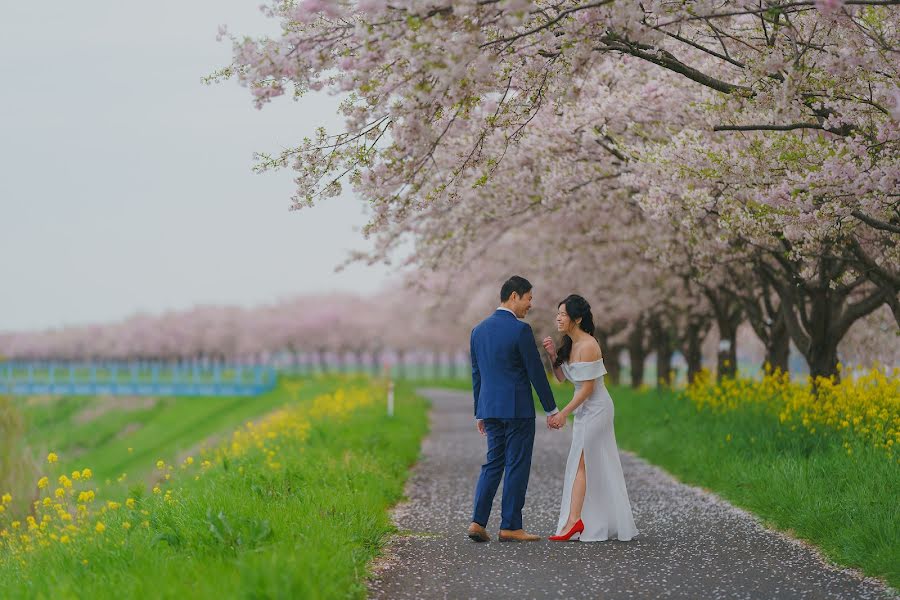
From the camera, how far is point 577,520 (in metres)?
8.38

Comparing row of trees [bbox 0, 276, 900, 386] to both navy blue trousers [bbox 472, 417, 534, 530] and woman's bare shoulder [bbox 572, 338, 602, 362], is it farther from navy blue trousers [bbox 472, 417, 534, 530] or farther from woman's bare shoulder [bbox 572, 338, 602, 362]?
navy blue trousers [bbox 472, 417, 534, 530]

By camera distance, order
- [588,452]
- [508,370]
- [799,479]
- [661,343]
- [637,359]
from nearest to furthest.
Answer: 1. [508,370]
2. [588,452]
3. [799,479]
4. [661,343]
5. [637,359]

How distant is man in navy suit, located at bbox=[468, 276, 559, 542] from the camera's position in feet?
27.0

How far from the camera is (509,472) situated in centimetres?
826

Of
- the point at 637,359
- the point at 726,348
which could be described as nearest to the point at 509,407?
the point at 726,348

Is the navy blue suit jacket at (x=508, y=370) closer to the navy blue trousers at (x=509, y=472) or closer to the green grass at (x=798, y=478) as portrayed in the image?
the navy blue trousers at (x=509, y=472)

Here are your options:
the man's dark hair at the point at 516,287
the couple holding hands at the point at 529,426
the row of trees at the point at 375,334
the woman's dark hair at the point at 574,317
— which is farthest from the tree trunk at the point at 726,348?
the man's dark hair at the point at 516,287

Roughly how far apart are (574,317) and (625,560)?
2207 mm

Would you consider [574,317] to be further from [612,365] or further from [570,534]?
[612,365]

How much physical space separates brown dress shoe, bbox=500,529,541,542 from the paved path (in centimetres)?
11

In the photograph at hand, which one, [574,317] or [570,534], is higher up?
[574,317]

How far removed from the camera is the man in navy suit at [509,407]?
823 cm

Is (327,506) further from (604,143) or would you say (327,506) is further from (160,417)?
(160,417)

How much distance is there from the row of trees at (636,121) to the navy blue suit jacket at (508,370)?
1.27m
